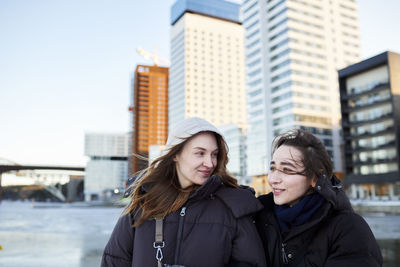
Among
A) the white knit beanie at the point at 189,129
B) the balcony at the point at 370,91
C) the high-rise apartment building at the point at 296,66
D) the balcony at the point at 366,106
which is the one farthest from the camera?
the high-rise apartment building at the point at 296,66

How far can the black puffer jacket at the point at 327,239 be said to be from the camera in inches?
81.4

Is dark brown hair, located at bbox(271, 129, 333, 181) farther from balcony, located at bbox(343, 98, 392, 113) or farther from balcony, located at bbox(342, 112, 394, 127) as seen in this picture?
balcony, located at bbox(343, 98, 392, 113)

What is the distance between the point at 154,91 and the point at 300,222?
477 ft

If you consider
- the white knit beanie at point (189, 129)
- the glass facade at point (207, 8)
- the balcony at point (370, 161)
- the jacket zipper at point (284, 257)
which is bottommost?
the jacket zipper at point (284, 257)

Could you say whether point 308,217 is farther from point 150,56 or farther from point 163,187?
point 150,56

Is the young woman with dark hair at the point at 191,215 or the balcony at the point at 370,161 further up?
the balcony at the point at 370,161

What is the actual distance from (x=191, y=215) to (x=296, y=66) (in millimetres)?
68137

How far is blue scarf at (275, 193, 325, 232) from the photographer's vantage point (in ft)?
7.64

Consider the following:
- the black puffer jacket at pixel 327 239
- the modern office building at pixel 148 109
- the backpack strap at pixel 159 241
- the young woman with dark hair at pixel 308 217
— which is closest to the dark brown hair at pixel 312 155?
the young woman with dark hair at pixel 308 217

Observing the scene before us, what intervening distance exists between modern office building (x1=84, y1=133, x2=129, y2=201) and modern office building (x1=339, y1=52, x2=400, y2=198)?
94279mm

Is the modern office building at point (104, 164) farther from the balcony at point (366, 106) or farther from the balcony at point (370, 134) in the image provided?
the balcony at point (366, 106)

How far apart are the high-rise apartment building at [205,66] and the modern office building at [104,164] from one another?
40.0 m

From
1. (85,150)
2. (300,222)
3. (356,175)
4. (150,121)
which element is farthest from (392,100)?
(85,150)

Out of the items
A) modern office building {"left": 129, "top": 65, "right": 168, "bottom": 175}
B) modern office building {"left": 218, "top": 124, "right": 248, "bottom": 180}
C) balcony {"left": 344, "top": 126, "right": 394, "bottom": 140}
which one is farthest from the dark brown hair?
modern office building {"left": 129, "top": 65, "right": 168, "bottom": 175}
